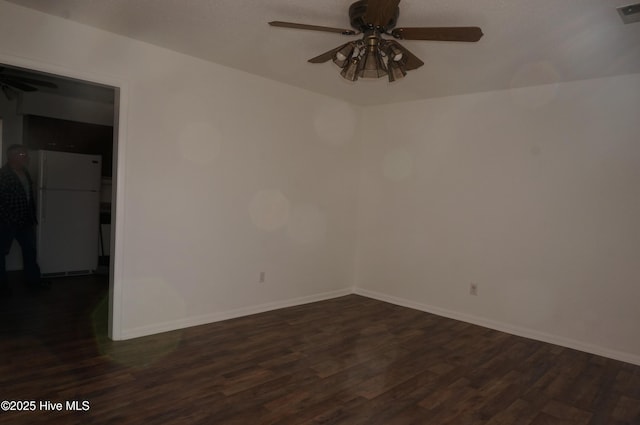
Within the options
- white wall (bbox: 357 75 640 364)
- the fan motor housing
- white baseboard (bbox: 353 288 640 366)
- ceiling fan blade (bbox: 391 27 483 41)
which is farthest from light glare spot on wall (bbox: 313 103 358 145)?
ceiling fan blade (bbox: 391 27 483 41)

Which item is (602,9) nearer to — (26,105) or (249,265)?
(249,265)

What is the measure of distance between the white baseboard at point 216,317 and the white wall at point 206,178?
0.04 feet

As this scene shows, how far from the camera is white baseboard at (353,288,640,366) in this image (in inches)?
132

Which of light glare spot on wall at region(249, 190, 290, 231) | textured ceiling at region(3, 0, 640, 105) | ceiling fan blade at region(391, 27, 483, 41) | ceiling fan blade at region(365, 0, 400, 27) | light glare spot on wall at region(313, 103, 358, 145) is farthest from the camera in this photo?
light glare spot on wall at region(313, 103, 358, 145)

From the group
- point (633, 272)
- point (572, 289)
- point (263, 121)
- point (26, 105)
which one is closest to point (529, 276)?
point (572, 289)

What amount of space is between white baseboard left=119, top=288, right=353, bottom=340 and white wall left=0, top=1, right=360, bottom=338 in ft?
0.04

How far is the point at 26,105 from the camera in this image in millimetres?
5309

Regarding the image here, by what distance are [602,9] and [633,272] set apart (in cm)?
217

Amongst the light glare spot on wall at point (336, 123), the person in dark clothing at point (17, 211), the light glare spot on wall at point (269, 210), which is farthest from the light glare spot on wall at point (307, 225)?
the person in dark clothing at point (17, 211)

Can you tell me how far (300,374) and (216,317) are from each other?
1374 millimetres

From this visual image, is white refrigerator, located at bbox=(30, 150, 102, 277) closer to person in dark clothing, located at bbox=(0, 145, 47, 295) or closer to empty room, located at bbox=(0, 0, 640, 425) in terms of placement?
empty room, located at bbox=(0, 0, 640, 425)

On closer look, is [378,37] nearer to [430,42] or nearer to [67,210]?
[430,42]

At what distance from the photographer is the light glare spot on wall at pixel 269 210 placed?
409cm

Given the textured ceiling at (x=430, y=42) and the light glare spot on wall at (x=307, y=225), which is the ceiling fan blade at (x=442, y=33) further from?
the light glare spot on wall at (x=307, y=225)
